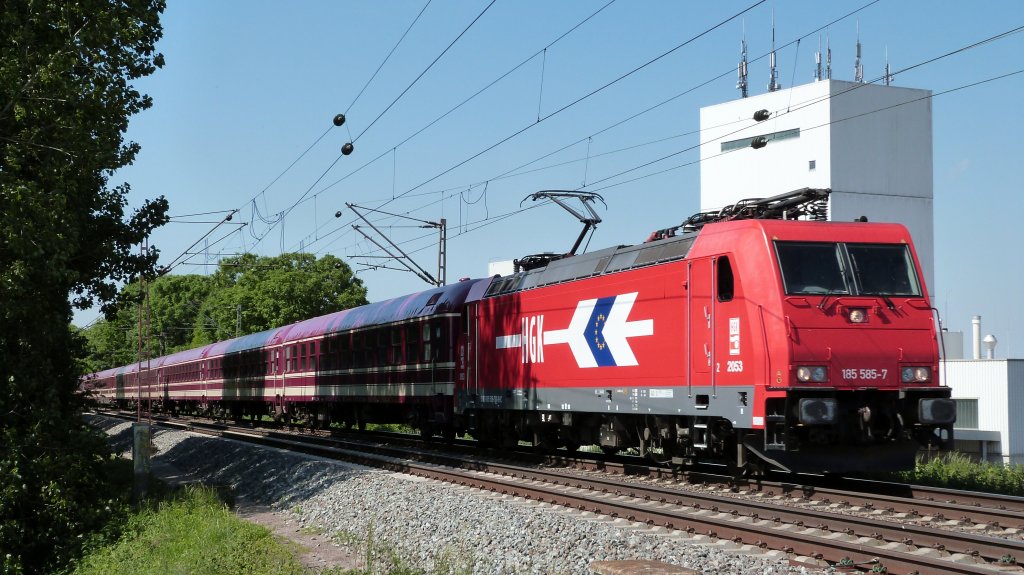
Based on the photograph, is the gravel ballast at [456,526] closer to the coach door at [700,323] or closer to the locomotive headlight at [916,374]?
the coach door at [700,323]

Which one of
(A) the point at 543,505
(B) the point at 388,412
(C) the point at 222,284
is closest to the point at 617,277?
(A) the point at 543,505

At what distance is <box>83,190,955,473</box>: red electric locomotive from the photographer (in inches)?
500

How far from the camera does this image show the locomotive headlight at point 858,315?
13.0 meters

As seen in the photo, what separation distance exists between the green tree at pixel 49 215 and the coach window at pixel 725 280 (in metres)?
9.45

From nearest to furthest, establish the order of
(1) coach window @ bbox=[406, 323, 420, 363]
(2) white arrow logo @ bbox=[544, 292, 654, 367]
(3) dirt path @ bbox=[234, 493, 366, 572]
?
(3) dirt path @ bbox=[234, 493, 366, 572], (2) white arrow logo @ bbox=[544, 292, 654, 367], (1) coach window @ bbox=[406, 323, 420, 363]

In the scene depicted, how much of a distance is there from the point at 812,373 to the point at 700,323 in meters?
1.99

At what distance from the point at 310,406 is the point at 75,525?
18.3 meters

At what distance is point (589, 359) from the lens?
17.4 metres

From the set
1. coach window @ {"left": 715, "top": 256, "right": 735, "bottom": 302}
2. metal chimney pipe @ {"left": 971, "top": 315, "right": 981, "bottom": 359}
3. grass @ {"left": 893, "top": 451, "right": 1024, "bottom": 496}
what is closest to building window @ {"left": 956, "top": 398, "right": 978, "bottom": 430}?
metal chimney pipe @ {"left": 971, "top": 315, "right": 981, "bottom": 359}

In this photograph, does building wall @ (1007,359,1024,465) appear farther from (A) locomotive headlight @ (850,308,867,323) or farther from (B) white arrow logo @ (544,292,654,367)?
(A) locomotive headlight @ (850,308,867,323)

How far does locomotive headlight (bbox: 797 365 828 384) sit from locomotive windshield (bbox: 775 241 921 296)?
1011mm

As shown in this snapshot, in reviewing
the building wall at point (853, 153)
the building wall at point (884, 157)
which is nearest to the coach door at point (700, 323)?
the building wall at point (853, 153)

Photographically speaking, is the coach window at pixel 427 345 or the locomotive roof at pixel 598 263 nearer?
the locomotive roof at pixel 598 263

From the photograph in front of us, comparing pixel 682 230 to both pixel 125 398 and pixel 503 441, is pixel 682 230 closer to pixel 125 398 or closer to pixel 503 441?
pixel 503 441
